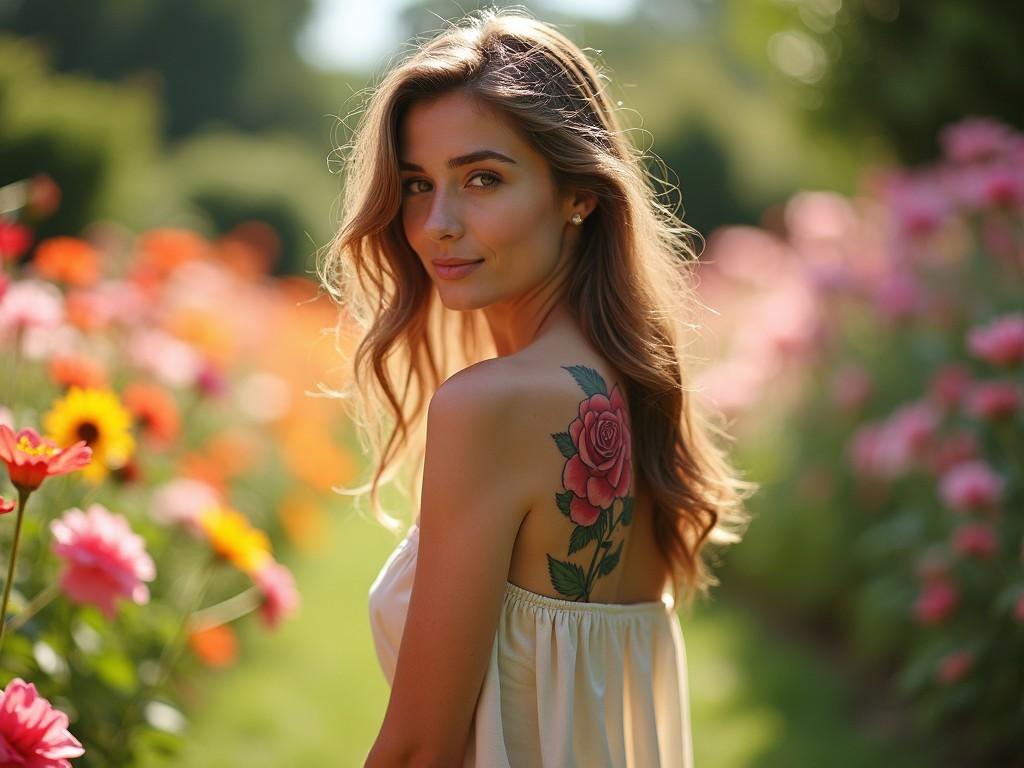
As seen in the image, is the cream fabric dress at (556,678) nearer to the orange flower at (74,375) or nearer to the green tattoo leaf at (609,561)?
the green tattoo leaf at (609,561)

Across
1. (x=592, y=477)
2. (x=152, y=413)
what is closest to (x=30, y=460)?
(x=592, y=477)

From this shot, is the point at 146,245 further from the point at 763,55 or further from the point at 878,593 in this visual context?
the point at 763,55

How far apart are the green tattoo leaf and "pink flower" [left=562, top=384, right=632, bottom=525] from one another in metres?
0.10

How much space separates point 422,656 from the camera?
4.93ft

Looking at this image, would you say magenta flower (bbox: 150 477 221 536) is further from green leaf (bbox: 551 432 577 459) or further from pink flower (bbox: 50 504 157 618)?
green leaf (bbox: 551 432 577 459)

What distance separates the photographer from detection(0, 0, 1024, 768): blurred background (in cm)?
306

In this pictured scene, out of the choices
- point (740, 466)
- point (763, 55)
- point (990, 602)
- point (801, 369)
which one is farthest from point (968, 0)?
point (990, 602)

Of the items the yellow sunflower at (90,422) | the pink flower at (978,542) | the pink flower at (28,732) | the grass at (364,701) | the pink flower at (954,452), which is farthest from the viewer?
the grass at (364,701)

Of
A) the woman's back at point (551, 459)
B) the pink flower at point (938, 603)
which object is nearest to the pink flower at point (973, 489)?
the pink flower at point (938, 603)

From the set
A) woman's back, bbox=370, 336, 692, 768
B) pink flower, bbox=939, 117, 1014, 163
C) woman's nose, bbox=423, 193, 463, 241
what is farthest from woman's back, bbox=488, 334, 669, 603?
pink flower, bbox=939, 117, 1014, 163

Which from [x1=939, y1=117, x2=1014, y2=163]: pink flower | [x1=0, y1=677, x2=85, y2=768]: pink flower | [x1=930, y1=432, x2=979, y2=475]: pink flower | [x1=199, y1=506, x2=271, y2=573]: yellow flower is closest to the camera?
[x1=0, y1=677, x2=85, y2=768]: pink flower

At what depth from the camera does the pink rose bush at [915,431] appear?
125 inches

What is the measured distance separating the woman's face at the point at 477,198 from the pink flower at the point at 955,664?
2058 millimetres

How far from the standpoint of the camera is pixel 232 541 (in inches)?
91.3
